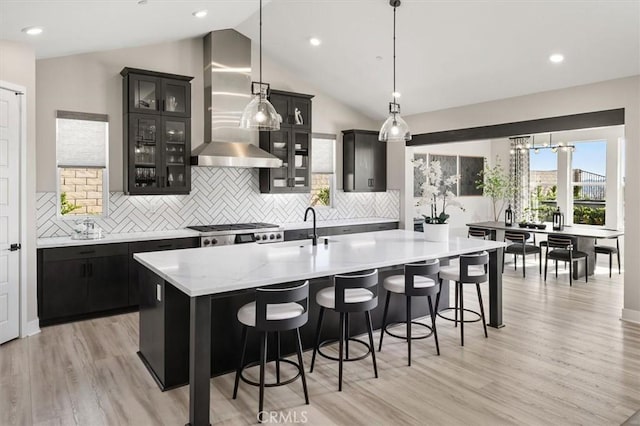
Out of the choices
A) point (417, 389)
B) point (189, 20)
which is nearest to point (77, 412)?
point (417, 389)

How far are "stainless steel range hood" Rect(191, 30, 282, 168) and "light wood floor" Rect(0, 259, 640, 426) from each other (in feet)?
8.51

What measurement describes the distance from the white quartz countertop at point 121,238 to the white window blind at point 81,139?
94 cm

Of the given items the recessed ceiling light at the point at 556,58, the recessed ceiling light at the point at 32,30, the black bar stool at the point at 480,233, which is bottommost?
the black bar stool at the point at 480,233

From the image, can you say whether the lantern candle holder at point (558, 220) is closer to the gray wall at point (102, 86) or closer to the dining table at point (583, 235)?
the dining table at point (583, 235)

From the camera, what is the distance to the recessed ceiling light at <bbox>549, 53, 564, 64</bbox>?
16.4ft

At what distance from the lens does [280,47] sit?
21.2 ft

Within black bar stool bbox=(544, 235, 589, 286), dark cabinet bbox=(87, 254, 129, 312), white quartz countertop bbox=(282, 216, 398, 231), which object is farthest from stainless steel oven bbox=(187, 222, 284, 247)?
black bar stool bbox=(544, 235, 589, 286)

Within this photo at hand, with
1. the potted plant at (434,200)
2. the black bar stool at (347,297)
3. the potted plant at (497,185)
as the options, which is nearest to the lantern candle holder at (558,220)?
the potted plant at (497,185)

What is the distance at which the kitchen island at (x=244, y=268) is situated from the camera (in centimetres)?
278

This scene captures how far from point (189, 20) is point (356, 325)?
3.98 metres

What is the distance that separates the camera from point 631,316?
16.4 feet

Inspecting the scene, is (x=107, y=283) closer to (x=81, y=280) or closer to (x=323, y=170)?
(x=81, y=280)

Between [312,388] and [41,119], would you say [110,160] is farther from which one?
[312,388]

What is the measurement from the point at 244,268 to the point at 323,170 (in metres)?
4.69
